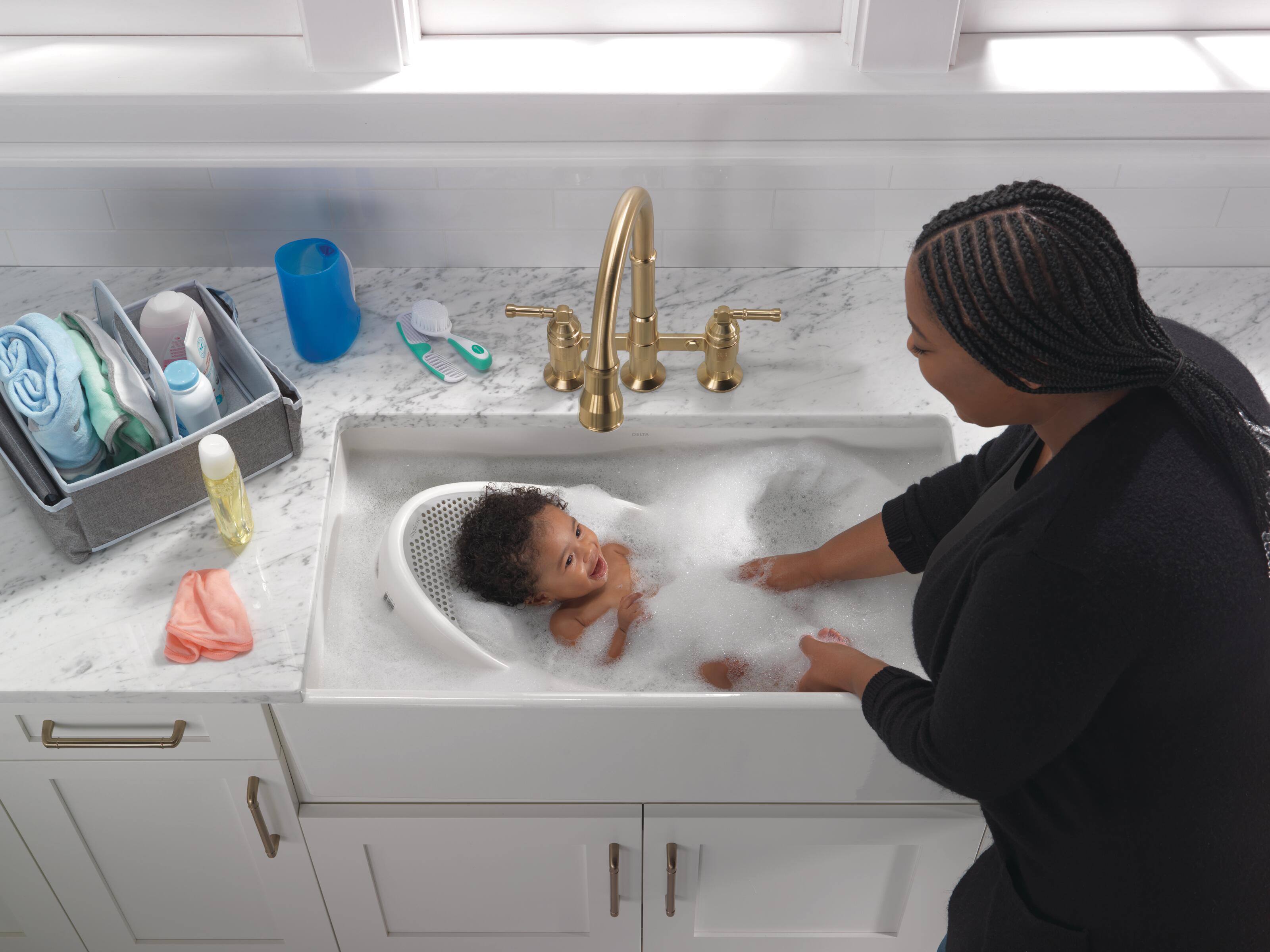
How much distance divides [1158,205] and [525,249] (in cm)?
102

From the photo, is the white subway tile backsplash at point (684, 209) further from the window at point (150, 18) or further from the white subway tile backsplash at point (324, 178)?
the window at point (150, 18)

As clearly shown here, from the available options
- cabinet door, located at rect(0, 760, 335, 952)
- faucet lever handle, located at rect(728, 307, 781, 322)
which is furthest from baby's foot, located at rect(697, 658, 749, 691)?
cabinet door, located at rect(0, 760, 335, 952)

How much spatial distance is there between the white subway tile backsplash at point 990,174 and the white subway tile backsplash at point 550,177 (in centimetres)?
39

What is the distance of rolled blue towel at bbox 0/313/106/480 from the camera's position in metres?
1.24

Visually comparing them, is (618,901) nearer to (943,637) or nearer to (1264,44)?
(943,637)

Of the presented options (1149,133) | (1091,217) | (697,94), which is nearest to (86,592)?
(697,94)

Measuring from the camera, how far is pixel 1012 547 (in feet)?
2.96

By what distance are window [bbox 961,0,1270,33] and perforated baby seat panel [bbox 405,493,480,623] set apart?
1087mm

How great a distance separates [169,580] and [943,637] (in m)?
0.93

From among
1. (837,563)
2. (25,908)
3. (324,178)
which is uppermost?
(324,178)

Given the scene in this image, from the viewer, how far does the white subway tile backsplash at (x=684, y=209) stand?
163 centimetres

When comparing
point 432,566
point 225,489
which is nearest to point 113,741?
point 225,489

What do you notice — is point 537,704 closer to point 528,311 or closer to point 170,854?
point 528,311

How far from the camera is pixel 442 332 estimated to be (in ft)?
5.18
